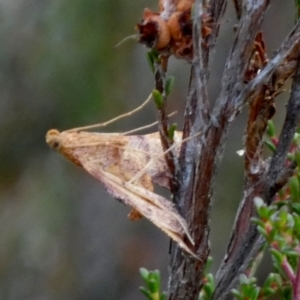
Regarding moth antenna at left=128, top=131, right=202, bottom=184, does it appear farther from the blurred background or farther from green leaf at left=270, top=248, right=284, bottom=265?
the blurred background

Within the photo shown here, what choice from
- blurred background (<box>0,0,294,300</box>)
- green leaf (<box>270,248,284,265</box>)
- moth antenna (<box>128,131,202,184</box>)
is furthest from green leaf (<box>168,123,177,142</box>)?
blurred background (<box>0,0,294,300</box>)

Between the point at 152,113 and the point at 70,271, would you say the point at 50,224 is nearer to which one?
the point at 70,271

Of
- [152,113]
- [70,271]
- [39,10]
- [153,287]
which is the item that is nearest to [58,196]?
[70,271]

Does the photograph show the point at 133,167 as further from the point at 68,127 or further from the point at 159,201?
the point at 68,127

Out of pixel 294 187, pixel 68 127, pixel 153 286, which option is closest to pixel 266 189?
pixel 294 187

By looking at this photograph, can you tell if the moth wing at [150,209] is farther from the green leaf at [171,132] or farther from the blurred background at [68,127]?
the blurred background at [68,127]

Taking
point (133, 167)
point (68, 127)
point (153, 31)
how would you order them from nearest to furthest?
point (153, 31), point (133, 167), point (68, 127)
